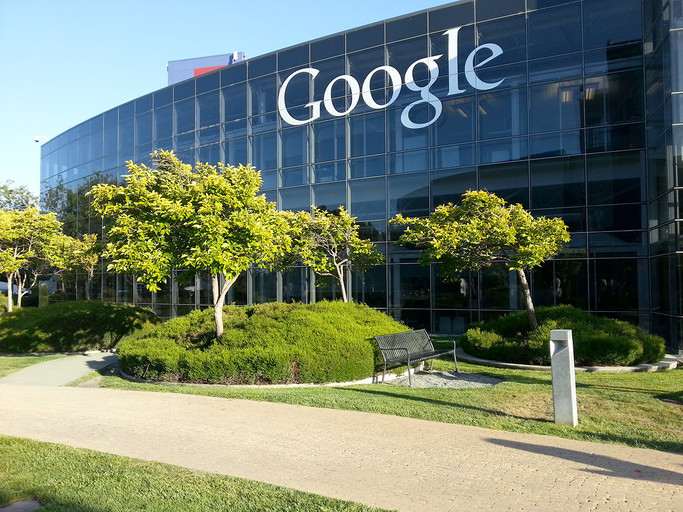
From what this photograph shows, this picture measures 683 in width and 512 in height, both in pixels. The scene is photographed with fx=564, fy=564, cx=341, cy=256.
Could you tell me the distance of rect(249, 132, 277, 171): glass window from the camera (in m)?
24.8

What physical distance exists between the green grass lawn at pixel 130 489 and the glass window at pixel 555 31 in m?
18.4

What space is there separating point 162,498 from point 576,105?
18068 millimetres

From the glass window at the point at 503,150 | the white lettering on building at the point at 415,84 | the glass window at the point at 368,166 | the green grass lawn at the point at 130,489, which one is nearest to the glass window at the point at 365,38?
the white lettering on building at the point at 415,84

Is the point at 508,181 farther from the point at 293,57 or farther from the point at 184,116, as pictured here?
the point at 184,116

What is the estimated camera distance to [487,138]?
19781 millimetres

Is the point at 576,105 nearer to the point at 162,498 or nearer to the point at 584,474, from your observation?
the point at 584,474

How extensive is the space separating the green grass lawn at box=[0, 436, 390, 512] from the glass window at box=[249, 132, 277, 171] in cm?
2005

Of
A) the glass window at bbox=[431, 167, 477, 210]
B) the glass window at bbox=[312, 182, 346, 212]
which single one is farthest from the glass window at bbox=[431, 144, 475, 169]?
the glass window at bbox=[312, 182, 346, 212]

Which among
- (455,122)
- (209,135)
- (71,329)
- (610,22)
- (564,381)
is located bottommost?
(71,329)

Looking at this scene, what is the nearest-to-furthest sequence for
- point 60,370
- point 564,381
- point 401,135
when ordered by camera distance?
point 564,381
point 60,370
point 401,135

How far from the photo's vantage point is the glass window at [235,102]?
26.2m

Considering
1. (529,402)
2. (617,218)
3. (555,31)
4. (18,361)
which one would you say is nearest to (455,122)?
(555,31)

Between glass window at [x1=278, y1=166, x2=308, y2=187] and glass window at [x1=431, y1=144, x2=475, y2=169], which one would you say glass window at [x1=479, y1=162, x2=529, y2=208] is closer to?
glass window at [x1=431, y1=144, x2=475, y2=169]

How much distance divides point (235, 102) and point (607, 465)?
24.3 m
